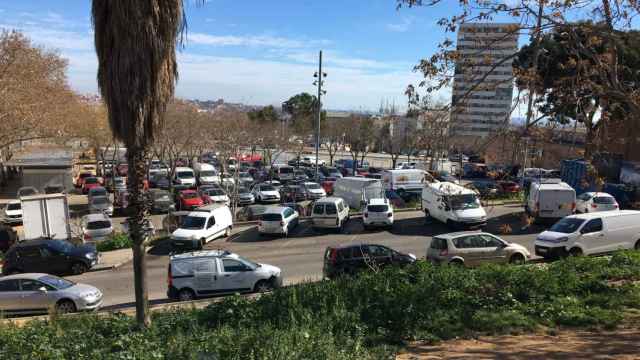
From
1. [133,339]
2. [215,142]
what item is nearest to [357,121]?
[215,142]

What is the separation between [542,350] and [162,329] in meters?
6.01

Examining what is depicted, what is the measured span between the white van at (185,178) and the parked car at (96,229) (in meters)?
16.9

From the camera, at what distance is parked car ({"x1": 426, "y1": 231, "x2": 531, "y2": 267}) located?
51.9 feet

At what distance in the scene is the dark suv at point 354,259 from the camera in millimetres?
14945

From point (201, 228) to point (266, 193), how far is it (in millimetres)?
13806

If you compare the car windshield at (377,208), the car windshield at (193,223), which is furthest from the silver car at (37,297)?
the car windshield at (377,208)

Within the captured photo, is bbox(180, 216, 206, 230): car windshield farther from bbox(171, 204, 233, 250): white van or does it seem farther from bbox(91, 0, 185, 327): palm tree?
bbox(91, 0, 185, 327): palm tree

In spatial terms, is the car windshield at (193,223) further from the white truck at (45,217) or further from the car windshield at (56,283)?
the car windshield at (56,283)

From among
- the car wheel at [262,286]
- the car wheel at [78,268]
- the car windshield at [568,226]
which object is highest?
the car windshield at [568,226]

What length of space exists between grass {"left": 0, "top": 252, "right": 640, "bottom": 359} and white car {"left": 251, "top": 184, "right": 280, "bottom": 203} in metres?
25.2

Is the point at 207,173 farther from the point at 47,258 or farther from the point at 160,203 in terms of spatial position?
the point at 47,258

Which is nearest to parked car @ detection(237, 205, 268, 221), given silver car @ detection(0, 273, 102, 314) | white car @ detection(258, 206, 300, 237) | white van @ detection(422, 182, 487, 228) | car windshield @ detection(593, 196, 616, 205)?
white car @ detection(258, 206, 300, 237)

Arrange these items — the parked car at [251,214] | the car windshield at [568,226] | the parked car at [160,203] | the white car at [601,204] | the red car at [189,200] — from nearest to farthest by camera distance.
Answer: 1. the car windshield at [568,226]
2. the white car at [601,204]
3. the parked car at [251,214]
4. the parked car at [160,203]
5. the red car at [189,200]

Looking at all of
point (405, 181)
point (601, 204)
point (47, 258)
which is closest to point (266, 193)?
point (405, 181)
